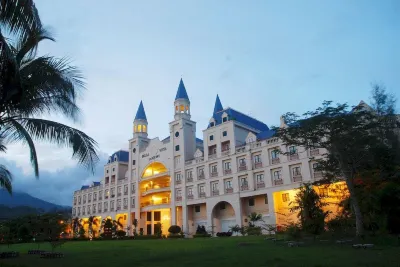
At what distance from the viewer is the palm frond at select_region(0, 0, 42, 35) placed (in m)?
7.77

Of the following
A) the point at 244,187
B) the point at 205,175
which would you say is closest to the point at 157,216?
the point at 205,175

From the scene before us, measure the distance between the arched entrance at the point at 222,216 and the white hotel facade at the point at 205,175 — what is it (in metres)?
0.13

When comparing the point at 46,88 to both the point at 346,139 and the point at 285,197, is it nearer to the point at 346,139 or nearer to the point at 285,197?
the point at 346,139

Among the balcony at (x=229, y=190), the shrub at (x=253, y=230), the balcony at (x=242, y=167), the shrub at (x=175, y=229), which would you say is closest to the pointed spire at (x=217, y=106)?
the balcony at (x=242, y=167)

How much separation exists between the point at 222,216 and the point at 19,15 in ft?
140

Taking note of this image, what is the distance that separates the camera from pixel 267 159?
137 feet

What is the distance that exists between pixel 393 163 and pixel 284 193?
55.8 feet

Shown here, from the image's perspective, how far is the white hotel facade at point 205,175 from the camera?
40.7m

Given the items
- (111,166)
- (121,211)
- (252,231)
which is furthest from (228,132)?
(111,166)

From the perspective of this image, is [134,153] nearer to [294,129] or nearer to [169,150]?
[169,150]

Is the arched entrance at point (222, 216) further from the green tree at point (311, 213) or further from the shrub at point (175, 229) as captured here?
the green tree at point (311, 213)

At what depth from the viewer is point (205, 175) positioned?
48.7 meters

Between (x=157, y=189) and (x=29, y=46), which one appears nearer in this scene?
(x=29, y=46)

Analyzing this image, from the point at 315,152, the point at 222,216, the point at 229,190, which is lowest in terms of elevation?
the point at 222,216
